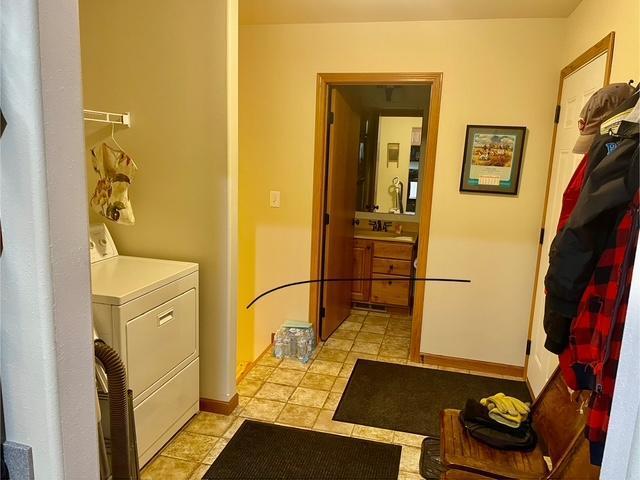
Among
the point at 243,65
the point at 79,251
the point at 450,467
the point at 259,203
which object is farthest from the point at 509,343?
the point at 79,251

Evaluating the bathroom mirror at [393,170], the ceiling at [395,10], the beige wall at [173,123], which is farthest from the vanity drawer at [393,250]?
the beige wall at [173,123]

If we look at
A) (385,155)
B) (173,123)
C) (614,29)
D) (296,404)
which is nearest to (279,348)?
(296,404)

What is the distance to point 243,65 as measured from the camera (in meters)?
3.26

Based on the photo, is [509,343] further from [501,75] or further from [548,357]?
[501,75]

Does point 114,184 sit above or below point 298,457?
above

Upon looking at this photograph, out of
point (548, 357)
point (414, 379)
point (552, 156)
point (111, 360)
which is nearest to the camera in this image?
point (111, 360)

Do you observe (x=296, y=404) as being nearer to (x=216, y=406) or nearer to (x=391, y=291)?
(x=216, y=406)

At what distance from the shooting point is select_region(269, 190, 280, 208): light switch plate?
3.34 meters

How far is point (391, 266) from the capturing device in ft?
14.4

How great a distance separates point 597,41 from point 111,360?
8.47 ft

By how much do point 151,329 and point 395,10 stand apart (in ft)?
7.71

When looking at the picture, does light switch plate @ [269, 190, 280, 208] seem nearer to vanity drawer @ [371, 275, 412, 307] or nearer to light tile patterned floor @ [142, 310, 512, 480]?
light tile patterned floor @ [142, 310, 512, 480]

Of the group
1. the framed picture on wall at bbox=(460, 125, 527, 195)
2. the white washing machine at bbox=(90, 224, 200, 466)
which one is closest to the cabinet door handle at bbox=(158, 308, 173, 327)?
the white washing machine at bbox=(90, 224, 200, 466)

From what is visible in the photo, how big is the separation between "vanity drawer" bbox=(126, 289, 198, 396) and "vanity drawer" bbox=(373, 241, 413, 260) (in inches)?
94.6
